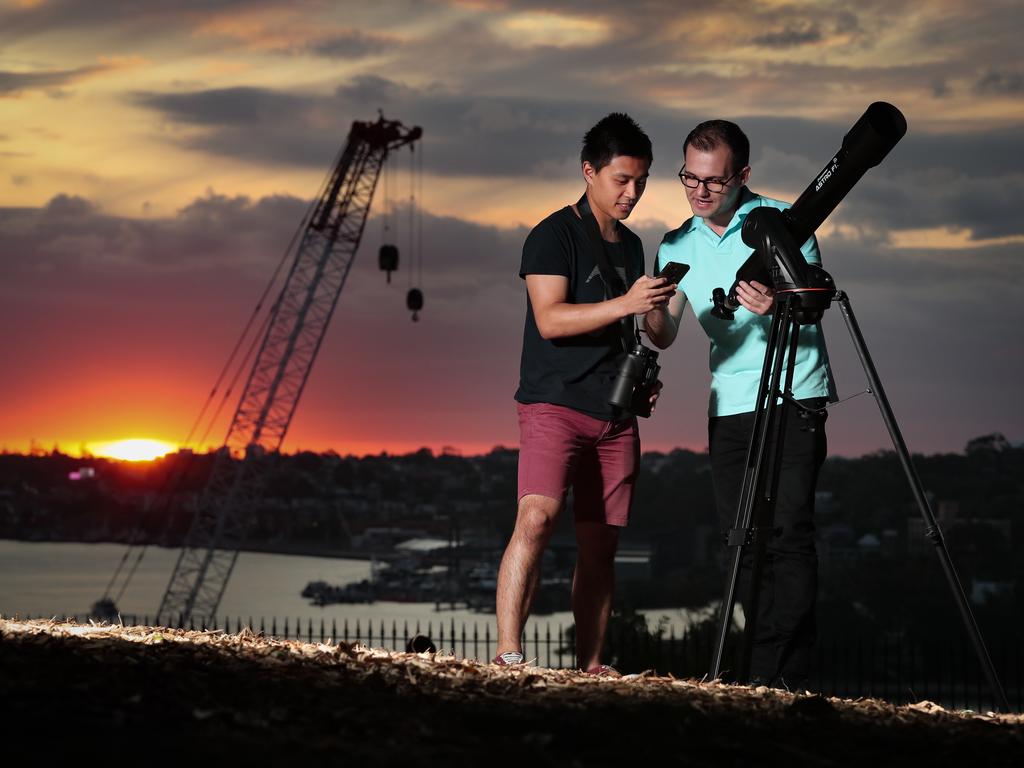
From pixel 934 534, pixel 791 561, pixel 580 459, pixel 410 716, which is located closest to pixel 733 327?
pixel 580 459

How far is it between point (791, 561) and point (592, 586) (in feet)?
2.87

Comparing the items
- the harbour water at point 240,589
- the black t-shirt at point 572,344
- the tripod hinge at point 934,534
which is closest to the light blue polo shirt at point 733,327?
the black t-shirt at point 572,344

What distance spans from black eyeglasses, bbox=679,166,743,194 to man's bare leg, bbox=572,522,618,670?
152 cm

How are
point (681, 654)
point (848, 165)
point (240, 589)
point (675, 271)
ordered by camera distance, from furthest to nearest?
point (240, 589) < point (681, 654) < point (848, 165) < point (675, 271)

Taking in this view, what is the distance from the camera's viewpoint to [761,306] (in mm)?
5336

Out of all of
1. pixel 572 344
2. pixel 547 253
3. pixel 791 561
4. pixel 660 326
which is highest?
pixel 547 253

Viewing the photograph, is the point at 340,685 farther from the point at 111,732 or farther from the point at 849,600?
the point at 849,600

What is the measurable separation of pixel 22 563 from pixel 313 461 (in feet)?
243

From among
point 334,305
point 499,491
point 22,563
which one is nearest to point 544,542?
point 334,305

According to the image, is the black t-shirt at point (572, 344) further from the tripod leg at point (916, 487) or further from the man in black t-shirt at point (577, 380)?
the tripod leg at point (916, 487)

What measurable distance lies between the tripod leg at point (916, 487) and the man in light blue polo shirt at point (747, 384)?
268 mm

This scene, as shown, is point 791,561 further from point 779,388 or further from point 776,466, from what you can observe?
point 779,388

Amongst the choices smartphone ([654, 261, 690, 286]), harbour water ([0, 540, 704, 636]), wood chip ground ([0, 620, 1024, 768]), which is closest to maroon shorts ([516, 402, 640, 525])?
smartphone ([654, 261, 690, 286])

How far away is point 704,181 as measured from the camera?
5.46 metres
